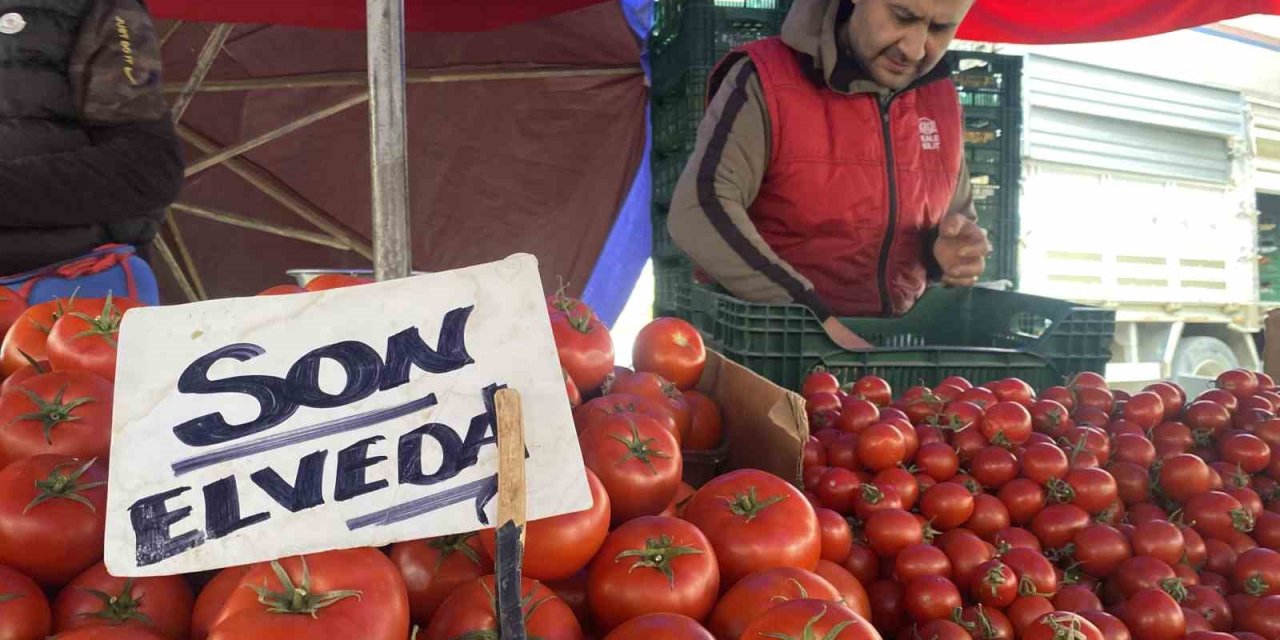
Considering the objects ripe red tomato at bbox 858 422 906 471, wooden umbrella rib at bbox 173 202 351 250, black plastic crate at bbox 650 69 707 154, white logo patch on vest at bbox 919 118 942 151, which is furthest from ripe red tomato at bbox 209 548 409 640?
wooden umbrella rib at bbox 173 202 351 250

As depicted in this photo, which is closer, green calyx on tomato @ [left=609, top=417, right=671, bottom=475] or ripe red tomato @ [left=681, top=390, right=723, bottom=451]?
green calyx on tomato @ [left=609, top=417, right=671, bottom=475]

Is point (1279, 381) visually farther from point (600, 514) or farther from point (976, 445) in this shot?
point (600, 514)

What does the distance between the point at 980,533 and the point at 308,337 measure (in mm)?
1100

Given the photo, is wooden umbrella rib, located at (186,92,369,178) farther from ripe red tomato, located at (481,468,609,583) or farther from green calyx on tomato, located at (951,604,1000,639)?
green calyx on tomato, located at (951,604,1000,639)

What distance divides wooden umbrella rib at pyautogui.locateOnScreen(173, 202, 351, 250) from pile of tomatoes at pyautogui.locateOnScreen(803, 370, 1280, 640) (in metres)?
2.94

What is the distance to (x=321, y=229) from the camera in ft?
13.6

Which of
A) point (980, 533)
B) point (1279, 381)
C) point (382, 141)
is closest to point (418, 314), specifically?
point (382, 141)

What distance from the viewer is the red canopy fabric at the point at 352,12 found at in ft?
10.2

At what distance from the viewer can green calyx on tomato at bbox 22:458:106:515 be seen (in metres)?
0.81

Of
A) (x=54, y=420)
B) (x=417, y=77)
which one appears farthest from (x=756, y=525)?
(x=417, y=77)

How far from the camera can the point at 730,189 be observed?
7.92ft

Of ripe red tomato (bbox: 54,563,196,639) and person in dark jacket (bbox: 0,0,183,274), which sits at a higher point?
person in dark jacket (bbox: 0,0,183,274)

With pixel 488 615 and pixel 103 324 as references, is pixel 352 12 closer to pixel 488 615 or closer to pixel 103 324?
pixel 103 324

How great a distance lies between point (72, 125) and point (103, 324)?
4.20ft
